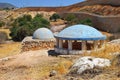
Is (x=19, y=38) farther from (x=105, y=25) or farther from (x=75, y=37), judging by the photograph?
(x=75, y=37)

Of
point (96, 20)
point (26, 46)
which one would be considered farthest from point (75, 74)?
point (96, 20)

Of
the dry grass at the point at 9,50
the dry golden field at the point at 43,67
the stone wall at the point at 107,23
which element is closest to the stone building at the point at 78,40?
the dry golden field at the point at 43,67

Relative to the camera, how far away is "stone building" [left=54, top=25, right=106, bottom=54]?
1744cm

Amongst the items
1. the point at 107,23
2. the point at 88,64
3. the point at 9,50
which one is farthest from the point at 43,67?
the point at 107,23

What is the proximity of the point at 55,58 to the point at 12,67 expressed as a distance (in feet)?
7.74

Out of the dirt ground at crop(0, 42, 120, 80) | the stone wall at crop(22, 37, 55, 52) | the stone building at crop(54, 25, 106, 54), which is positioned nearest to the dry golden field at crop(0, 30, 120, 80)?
the dirt ground at crop(0, 42, 120, 80)

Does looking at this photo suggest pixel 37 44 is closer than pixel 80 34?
No

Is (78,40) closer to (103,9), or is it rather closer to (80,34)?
(80,34)

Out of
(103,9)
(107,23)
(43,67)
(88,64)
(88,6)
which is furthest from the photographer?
(88,6)

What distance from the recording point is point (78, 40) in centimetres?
1753

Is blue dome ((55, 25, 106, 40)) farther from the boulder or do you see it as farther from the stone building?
the boulder

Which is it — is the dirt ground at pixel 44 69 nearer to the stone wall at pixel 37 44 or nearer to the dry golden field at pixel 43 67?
the dry golden field at pixel 43 67

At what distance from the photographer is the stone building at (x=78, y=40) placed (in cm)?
1744

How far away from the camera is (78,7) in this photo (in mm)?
71062
